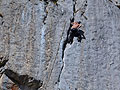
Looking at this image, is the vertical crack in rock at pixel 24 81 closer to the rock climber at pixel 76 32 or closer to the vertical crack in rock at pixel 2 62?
the vertical crack in rock at pixel 2 62

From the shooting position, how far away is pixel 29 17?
5.71 meters

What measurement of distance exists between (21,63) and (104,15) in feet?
7.07

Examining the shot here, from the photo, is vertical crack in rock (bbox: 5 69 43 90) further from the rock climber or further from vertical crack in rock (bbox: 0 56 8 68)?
the rock climber

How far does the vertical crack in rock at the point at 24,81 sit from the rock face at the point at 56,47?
2cm

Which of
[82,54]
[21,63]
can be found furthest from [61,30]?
[21,63]

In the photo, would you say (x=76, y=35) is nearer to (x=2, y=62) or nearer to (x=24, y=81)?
(x=24, y=81)

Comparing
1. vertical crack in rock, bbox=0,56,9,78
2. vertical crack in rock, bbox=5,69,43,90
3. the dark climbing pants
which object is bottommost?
vertical crack in rock, bbox=5,69,43,90

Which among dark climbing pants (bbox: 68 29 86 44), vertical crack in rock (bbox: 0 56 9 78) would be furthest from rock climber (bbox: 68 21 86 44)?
vertical crack in rock (bbox: 0 56 9 78)

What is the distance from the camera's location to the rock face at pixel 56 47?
17.6ft

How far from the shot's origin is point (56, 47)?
18.4ft

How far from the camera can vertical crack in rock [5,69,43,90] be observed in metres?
5.25

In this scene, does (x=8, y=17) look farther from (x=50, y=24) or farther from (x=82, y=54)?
(x=82, y=54)

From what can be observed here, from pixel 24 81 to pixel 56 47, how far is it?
0.93 metres

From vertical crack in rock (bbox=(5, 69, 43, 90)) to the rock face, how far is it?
19mm
